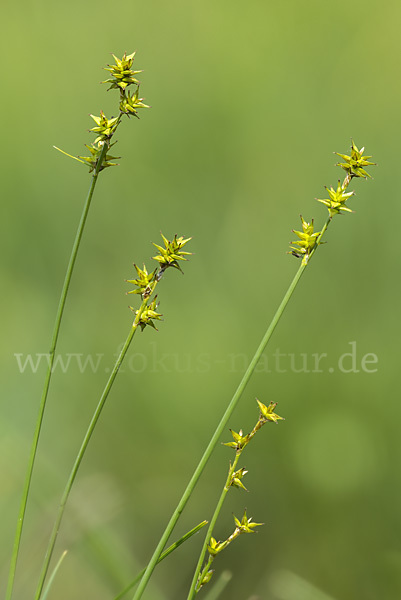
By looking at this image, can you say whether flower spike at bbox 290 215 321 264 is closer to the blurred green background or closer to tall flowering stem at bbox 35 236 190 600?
tall flowering stem at bbox 35 236 190 600

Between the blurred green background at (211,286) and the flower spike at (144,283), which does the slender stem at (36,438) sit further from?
the blurred green background at (211,286)

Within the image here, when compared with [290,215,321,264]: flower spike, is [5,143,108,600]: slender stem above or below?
below

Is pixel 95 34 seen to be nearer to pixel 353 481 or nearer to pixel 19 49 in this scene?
pixel 19 49

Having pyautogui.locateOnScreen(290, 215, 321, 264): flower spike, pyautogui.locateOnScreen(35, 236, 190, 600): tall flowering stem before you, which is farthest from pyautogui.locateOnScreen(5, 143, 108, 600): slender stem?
pyautogui.locateOnScreen(290, 215, 321, 264): flower spike

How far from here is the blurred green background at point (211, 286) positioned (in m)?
0.92

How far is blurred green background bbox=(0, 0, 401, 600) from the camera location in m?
0.92

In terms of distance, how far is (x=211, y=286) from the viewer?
3.65 feet

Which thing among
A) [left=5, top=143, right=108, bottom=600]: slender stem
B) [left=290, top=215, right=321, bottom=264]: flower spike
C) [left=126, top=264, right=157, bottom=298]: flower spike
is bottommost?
[left=5, top=143, right=108, bottom=600]: slender stem

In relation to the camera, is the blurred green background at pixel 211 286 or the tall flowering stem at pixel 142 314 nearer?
the tall flowering stem at pixel 142 314

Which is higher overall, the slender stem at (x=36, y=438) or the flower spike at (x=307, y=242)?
the flower spike at (x=307, y=242)

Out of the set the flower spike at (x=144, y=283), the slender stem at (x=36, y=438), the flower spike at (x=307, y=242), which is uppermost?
the flower spike at (x=307, y=242)

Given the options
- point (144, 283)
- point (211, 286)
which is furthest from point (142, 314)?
point (211, 286)

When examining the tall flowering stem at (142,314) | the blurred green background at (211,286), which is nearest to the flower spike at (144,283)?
the tall flowering stem at (142,314)

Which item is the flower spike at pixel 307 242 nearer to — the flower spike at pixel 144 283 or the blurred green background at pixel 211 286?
the flower spike at pixel 144 283
